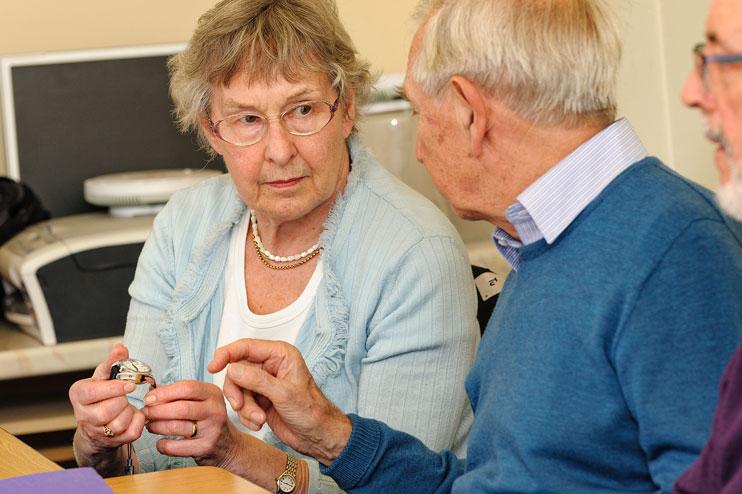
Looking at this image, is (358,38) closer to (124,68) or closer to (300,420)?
(124,68)

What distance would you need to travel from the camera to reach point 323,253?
1.77 meters

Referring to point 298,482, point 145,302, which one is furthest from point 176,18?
point 298,482

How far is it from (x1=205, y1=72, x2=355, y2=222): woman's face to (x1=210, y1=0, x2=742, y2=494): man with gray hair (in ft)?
1.39

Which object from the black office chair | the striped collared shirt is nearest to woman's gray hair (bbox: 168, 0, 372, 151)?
the black office chair

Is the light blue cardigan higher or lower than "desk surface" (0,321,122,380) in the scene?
higher

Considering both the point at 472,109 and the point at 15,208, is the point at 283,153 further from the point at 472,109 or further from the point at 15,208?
the point at 15,208

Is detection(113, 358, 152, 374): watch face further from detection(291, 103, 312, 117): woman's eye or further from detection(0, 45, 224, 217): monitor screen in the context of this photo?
detection(0, 45, 224, 217): monitor screen

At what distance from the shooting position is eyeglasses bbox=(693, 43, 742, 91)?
35.5 inches

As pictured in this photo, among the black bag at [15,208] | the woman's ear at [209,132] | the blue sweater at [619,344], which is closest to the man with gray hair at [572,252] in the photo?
the blue sweater at [619,344]

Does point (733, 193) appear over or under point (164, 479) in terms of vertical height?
over

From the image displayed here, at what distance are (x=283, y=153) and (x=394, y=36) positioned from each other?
1.45 m

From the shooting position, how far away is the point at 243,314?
1.83 metres

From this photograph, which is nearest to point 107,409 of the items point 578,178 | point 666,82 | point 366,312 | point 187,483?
point 187,483

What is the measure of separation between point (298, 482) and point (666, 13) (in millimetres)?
1290
